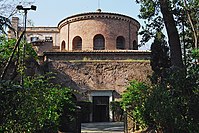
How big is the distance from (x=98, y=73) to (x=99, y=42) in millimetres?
5926

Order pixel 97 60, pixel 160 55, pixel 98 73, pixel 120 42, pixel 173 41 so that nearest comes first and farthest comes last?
pixel 173 41, pixel 160 55, pixel 98 73, pixel 97 60, pixel 120 42

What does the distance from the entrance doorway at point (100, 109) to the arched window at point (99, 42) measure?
712 cm

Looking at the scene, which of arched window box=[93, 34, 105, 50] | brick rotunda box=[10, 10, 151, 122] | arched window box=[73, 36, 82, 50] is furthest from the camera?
arched window box=[73, 36, 82, 50]

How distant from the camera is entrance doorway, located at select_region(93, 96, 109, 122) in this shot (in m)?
30.4

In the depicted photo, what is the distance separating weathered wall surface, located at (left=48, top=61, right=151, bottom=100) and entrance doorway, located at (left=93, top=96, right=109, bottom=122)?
3.38 ft

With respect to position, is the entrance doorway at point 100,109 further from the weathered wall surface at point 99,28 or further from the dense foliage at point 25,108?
the dense foliage at point 25,108

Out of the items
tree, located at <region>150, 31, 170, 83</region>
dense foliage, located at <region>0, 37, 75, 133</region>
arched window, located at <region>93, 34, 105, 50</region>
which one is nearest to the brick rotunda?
arched window, located at <region>93, 34, 105, 50</region>

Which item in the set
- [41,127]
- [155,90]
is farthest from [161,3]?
[41,127]

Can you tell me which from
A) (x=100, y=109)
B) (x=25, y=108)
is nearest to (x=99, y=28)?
(x=100, y=109)

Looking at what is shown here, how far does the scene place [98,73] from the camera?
30.9 meters

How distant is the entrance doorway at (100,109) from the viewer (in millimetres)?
30366

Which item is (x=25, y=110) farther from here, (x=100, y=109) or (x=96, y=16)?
(x=96, y=16)

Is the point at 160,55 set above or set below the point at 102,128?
above

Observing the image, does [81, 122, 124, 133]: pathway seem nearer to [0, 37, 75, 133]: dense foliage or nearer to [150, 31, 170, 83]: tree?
[150, 31, 170, 83]: tree
